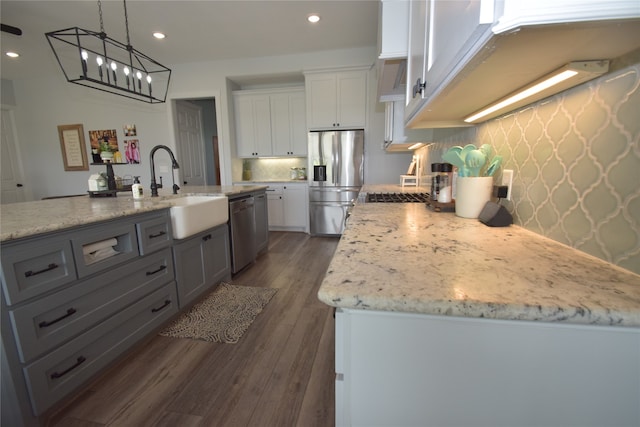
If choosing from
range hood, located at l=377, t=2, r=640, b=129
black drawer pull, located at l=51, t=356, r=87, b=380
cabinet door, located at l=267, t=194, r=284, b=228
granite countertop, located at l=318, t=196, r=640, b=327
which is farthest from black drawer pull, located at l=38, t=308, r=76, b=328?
cabinet door, located at l=267, t=194, r=284, b=228

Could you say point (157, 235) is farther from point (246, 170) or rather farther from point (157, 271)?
point (246, 170)

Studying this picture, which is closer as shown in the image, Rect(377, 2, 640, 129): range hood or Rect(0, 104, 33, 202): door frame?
Rect(377, 2, 640, 129): range hood

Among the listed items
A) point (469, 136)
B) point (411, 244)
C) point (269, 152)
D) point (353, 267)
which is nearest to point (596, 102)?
point (411, 244)

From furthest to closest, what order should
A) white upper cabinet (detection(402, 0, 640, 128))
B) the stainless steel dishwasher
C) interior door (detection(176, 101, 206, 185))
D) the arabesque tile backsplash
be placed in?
interior door (detection(176, 101, 206, 185)) → the stainless steel dishwasher → the arabesque tile backsplash → white upper cabinet (detection(402, 0, 640, 128))

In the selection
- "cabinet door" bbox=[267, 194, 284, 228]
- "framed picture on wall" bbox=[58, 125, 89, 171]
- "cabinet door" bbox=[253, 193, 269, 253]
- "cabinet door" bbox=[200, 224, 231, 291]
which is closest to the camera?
"cabinet door" bbox=[200, 224, 231, 291]

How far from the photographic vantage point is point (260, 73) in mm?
4191

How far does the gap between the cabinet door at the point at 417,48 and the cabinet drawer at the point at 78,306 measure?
173 centimetres

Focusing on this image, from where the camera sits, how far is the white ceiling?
2.76 m

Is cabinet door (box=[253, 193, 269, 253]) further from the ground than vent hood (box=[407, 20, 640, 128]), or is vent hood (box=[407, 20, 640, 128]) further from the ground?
vent hood (box=[407, 20, 640, 128])

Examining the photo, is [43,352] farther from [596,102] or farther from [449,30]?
[596,102]

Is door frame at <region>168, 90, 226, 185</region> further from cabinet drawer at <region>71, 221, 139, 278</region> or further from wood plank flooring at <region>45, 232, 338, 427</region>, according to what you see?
wood plank flooring at <region>45, 232, 338, 427</region>

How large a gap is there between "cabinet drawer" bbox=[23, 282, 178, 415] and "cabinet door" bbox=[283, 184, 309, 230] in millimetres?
2748

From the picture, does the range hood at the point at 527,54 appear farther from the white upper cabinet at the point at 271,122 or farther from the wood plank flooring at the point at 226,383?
the white upper cabinet at the point at 271,122

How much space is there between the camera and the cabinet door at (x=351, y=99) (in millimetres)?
3936
